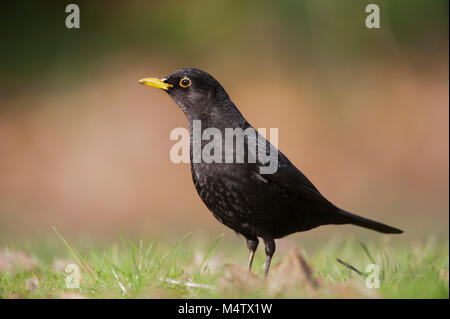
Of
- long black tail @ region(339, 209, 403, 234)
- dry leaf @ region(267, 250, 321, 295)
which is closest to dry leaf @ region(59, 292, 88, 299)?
dry leaf @ region(267, 250, 321, 295)

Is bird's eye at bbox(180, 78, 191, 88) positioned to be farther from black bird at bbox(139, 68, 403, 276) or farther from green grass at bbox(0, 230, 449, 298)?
green grass at bbox(0, 230, 449, 298)

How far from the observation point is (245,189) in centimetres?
300

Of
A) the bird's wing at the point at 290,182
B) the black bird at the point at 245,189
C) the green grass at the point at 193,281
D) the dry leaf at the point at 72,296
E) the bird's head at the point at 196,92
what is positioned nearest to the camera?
the green grass at the point at 193,281

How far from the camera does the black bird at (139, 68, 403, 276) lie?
9.87 feet

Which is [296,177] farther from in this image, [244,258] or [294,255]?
[244,258]

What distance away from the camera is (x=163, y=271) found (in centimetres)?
300

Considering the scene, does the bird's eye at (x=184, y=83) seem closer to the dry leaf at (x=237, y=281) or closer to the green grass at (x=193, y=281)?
the green grass at (x=193, y=281)

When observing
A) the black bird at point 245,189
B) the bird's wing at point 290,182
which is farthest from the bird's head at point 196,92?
the bird's wing at point 290,182

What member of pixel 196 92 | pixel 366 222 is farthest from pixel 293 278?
pixel 196 92

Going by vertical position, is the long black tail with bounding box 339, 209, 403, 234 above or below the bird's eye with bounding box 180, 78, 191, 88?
below

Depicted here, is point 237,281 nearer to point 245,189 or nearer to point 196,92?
point 245,189

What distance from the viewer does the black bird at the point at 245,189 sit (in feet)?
9.87

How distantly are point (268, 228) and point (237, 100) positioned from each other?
580 cm
